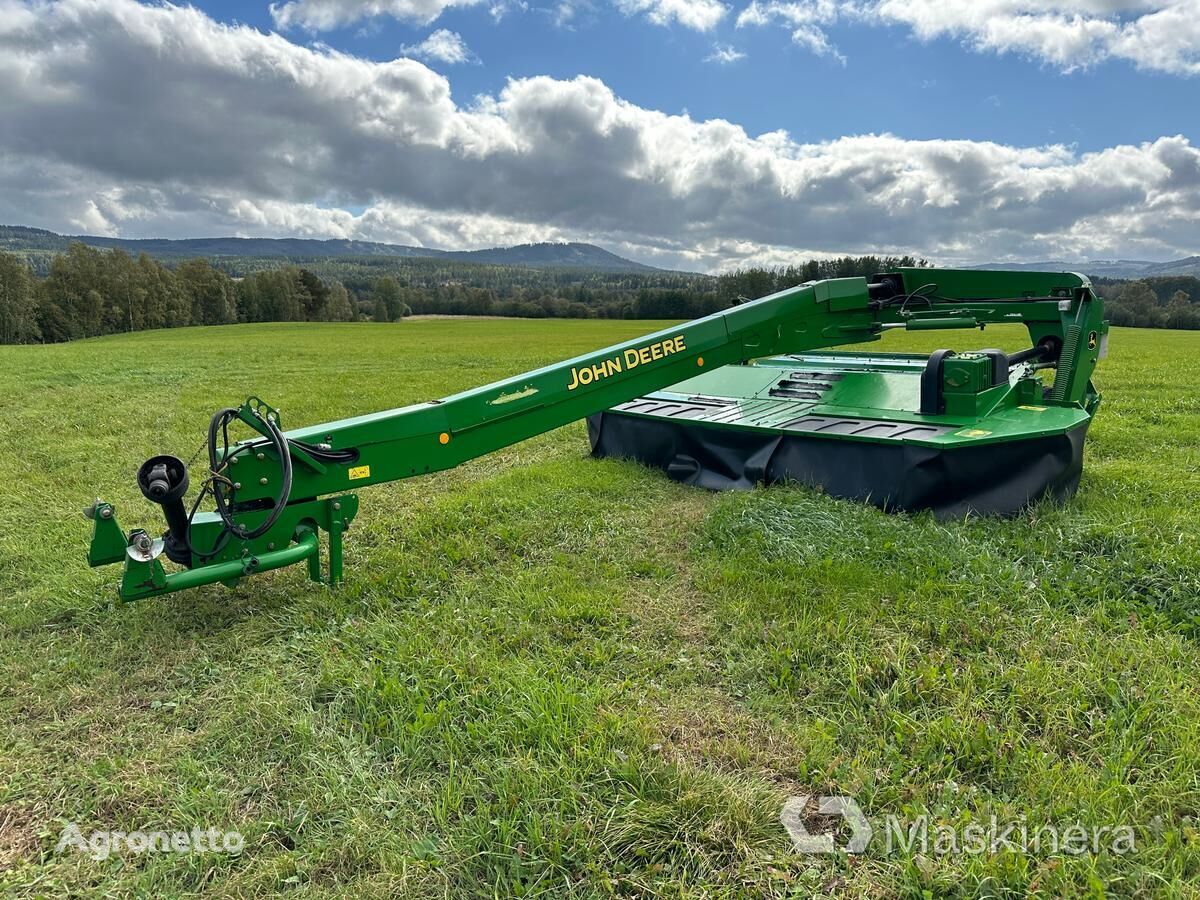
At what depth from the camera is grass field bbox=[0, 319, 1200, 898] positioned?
2.00 m

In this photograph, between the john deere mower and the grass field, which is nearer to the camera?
the grass field

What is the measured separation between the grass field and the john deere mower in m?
0.37

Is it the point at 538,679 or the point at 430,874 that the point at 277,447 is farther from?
the point at 430,874

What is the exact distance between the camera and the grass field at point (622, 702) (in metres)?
Result: 2.00

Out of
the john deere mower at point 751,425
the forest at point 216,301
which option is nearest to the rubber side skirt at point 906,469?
the john deere mower at point 751,425

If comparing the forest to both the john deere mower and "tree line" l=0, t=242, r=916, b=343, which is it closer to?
"tree line" l=0, t=242, r=916, b=343

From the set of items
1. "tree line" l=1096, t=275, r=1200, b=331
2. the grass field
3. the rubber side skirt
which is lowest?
the grass field

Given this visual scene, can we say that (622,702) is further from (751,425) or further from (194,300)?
(194,300)

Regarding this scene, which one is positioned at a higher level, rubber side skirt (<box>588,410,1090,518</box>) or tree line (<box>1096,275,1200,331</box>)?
tree line (<box>1096,275,1200,331</box>)

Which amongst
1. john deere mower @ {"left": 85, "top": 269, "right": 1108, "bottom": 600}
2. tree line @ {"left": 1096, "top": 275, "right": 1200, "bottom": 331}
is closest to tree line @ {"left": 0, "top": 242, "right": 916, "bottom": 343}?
tree line @ {"left": 1096, "top": 275, "right": 1200, "bottom": 331}

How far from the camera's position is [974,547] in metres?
3.99

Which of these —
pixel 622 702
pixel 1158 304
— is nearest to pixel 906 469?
pixel 622 702

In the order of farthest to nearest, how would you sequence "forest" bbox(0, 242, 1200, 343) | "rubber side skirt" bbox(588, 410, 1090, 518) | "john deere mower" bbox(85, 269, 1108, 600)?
"forest" bbox(0, 242, 1200, 343)
"rubber side skirt" bbox(588, 410, 1090, 518)
"john deere mower" bbox(85, 269, 1108, 600)

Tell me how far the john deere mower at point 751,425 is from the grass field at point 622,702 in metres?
0.37
